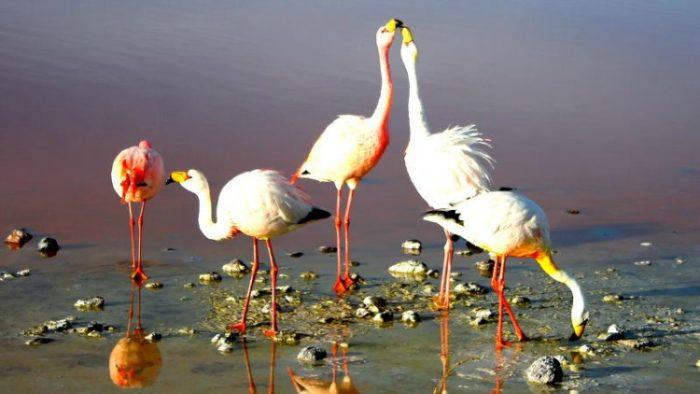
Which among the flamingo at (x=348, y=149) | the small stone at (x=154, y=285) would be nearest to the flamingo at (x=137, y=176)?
the small stone at (x=154, y=285)

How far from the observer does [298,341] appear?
848cm

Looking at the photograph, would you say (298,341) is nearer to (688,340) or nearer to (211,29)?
(688,340)

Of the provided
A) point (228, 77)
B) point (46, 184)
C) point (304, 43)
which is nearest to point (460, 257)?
point (46, 184)

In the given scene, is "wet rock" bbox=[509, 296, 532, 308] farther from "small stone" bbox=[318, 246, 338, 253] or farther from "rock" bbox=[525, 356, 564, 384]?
"small stone" bbox=[318, 246, 338, 253]

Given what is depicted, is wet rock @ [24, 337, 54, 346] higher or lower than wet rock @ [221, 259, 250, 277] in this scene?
lower

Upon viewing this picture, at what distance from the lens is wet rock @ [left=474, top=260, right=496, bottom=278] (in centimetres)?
1036

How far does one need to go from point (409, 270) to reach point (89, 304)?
2.79 meters

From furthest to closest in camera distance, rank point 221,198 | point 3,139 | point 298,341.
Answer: point 3,139, point 221,198, point 298,341

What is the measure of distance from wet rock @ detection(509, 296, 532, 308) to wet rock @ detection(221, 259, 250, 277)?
2.29 meters

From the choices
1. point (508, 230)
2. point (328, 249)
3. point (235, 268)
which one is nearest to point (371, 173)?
point (328, 249)

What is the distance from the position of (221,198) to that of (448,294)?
1954 millimetres

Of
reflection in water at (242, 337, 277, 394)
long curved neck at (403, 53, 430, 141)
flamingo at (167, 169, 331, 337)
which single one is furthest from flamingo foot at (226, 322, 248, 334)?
long curved neck at (403, 53, 430, 141)

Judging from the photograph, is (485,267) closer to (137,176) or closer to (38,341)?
(137,176)

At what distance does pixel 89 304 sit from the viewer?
907 centimetres
